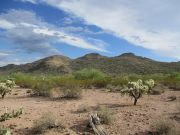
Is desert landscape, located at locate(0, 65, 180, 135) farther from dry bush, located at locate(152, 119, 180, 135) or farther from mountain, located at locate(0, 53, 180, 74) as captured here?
mountain, located at locate(0, 53, 180, 74)

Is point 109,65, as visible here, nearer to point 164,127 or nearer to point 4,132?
point 164,127

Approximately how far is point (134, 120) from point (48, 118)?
3.48m

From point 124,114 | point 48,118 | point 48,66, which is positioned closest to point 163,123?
point 124,114

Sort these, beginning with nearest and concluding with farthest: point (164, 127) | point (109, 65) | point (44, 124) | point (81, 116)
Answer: point (164, 127) → point (44, 124) → point (81, 116) → point (109, 65)

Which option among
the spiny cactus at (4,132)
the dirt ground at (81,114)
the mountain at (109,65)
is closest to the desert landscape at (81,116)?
the dirt ground at (81,114)

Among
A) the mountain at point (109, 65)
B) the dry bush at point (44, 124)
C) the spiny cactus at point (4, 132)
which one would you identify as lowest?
the spiny cactus at point (4, 132)

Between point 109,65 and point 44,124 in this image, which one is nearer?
point 44,124

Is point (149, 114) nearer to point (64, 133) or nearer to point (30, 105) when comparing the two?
point (64, 133)

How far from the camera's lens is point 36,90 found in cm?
2542

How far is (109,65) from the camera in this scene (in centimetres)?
10981

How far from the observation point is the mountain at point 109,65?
330 feet

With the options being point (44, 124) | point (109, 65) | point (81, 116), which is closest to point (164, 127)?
point (81, 116)

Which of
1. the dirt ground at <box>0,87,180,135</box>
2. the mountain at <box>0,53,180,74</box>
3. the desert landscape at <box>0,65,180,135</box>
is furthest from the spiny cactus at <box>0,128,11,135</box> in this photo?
the mountain at <box>0,53,180,74</box>

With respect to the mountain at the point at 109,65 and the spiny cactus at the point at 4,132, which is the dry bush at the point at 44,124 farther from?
the mountain at the point at 109,65
